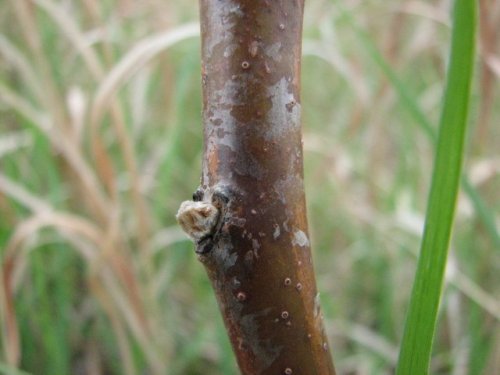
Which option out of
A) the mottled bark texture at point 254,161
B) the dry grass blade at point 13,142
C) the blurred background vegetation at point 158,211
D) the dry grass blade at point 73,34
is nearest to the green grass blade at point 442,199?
the mottled bark texture at point 254,161

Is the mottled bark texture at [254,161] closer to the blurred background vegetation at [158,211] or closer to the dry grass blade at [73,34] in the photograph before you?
the blurred background vegetation at [158,211]

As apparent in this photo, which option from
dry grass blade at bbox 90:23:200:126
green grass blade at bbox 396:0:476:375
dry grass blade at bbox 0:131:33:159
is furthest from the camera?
dry grass blade at bbox 0:131:33:159

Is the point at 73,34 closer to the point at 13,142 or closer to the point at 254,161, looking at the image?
the point at 13,142

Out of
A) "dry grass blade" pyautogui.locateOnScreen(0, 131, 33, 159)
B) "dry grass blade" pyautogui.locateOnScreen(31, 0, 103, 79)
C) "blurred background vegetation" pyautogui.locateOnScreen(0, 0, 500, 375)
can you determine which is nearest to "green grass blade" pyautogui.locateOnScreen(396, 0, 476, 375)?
"blurred background vegetation" pyautogui.locateOnScreen(0, 0, 500, 375)

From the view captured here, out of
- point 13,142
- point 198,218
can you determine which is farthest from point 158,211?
point 198,218

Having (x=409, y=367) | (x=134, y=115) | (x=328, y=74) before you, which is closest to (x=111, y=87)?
(x=134, y=115)

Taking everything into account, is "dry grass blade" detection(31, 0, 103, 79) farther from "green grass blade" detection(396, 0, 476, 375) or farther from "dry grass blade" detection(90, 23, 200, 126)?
"green grass blade" detection(396, 0, 476, 375)
